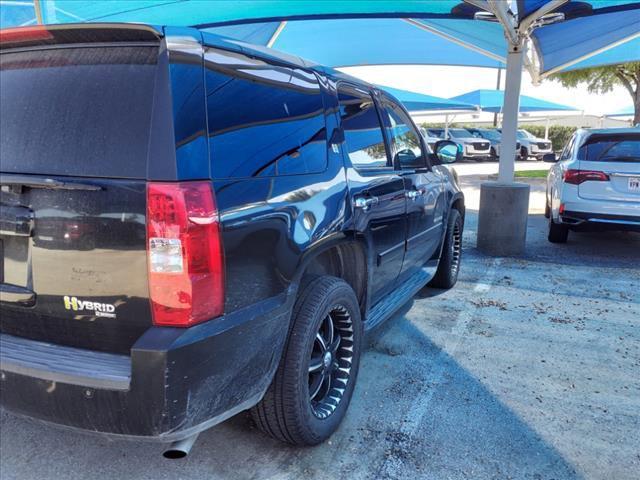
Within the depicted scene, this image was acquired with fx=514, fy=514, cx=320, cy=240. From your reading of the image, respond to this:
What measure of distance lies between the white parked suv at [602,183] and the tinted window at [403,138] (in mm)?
3209

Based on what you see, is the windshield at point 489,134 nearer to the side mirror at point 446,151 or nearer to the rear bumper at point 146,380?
the side mirror at point 446,151

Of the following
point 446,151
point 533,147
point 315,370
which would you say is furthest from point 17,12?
point 533,147

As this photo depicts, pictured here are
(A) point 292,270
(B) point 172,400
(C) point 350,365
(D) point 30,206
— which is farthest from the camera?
(C) point 350,365

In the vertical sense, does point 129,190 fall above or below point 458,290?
above

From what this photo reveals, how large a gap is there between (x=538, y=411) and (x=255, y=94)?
2.48m

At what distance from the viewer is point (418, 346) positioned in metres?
4.04

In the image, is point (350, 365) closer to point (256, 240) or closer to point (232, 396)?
point (232, 396)

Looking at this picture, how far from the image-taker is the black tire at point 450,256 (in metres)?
5.25

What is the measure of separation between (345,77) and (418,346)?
211 cm

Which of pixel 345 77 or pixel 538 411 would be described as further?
pixel 345 77

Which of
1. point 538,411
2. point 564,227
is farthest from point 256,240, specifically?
point 564,227

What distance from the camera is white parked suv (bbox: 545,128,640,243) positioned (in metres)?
6.35

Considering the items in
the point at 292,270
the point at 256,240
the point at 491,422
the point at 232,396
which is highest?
the point at 256,240

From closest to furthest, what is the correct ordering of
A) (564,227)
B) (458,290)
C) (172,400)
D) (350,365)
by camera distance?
(172,400) < (350,365) < (458,290) < (564,227)
